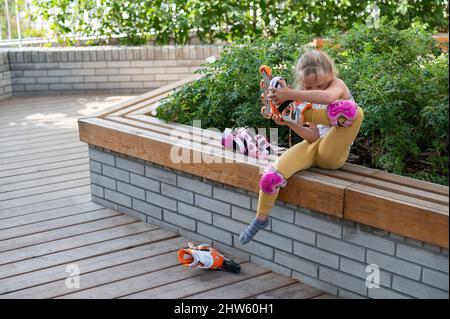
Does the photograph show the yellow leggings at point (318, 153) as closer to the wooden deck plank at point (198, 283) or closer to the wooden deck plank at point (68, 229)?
the wooden deck plank at point (198, 283)

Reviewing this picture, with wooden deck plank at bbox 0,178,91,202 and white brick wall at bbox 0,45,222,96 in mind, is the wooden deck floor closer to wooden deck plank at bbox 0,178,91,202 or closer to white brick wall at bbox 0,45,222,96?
wooden deck plank at bbox 0,178,91,202

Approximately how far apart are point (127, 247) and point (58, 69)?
13.2 feet

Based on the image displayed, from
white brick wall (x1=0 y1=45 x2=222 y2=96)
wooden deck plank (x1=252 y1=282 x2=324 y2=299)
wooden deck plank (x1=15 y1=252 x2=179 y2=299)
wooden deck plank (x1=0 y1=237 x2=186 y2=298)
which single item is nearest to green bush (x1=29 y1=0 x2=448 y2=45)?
white brick wall (x1=0 y1=45 x2=222 y2=96)

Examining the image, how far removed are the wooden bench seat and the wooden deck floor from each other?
0.39m

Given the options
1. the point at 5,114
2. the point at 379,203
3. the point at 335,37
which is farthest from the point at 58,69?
the point at 379,203

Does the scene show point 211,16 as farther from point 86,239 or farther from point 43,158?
point 86,239

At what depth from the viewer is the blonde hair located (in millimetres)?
2725

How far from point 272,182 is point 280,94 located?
1.20 ft

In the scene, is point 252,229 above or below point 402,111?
below

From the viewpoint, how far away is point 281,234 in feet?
9.83

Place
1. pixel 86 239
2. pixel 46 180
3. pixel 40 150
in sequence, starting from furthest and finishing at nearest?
pixel 40 150
pixel 46 180
pixel 86 239

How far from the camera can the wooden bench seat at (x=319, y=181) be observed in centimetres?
242

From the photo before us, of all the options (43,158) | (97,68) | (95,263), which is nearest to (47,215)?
(95,263)

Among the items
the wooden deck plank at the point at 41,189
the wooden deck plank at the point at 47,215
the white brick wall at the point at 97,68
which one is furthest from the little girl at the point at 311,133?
the white brick wall at the point at 97,68
